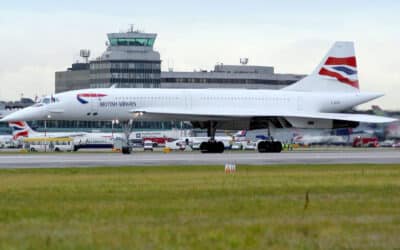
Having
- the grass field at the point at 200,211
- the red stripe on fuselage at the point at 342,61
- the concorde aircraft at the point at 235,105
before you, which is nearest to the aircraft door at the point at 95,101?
the concorde aircraft at the point at 235,105

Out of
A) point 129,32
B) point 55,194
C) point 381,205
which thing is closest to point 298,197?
point 381,205

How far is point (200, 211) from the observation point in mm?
21594

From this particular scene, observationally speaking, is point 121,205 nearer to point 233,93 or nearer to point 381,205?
point 381,205

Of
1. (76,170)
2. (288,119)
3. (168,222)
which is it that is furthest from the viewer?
(288,119)

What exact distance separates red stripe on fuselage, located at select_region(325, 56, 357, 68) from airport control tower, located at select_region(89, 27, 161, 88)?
111158mm

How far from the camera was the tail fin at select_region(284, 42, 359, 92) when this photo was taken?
6756 cm

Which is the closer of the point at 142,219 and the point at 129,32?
the point at 142,219

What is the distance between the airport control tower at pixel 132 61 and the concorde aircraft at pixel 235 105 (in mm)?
111956

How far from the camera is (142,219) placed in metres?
20.0

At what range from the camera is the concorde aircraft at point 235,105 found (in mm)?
60875

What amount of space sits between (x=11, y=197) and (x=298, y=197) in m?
7.17

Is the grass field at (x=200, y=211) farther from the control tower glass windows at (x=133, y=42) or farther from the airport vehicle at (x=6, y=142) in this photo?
the control tower glass windows at (x=133, y=42)

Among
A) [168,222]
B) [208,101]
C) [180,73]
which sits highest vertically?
[180,73]

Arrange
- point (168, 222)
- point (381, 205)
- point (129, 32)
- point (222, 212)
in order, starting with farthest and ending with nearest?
1. point (129, 32)
2. point (381, 205)
3. point (222, 212)
4. point (168, 222)
